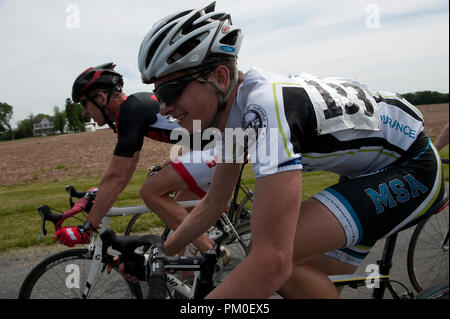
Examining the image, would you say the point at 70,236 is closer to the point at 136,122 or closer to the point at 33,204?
the point at 136,122

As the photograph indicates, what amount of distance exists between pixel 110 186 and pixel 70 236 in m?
0.47

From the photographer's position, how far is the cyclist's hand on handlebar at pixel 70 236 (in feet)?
8.57

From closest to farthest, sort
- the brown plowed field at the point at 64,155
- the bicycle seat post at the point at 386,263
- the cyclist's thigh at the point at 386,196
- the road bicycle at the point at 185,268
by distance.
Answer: the road bicycle at the point at 185,268
the cyclist's thigh at the point at 386,196
the bicycle seat post at the point at 386,263
the brown plowed field at the point at 64,155

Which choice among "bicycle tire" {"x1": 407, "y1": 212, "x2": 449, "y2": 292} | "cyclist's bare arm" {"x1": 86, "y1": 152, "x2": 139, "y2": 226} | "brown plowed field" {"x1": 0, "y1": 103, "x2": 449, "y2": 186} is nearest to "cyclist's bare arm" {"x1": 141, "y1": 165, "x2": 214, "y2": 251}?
"cyclist's bare arm" {"x1": 86, "y1": 152, "x2": 139, "y2": 226}

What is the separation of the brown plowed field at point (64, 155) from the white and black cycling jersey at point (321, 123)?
7.09 feet

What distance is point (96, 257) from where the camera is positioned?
2818 millimetres

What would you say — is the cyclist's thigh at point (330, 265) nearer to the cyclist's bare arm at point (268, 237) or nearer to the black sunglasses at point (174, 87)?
the cyclist's bare arm at point (268, 237)

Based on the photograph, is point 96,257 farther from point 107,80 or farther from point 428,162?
point 428,162

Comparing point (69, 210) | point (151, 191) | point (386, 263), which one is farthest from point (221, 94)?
point (151, 191)

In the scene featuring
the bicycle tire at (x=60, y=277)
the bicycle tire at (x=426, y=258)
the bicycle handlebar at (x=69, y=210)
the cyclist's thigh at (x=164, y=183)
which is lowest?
the bicycle tire at (x=426, y=258)

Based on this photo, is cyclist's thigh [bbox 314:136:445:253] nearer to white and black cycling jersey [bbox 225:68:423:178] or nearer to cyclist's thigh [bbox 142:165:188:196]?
white and black cycling jersey [bbox 225:68:423:178]

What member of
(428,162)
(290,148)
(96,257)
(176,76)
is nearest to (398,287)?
(428,162)

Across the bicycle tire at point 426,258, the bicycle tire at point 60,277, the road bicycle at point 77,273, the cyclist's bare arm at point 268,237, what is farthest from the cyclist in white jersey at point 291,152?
the bicycle tire at point 426,258

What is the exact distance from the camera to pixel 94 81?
311cm
